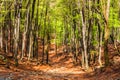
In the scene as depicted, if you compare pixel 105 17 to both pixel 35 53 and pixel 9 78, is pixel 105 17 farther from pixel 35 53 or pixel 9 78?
pixel 35 53

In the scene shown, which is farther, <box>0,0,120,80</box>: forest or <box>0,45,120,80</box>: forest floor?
<box>0,0,120,80</box>: forest

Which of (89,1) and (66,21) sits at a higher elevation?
(89,1)

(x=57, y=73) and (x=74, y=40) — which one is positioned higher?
(x=74, y=40)

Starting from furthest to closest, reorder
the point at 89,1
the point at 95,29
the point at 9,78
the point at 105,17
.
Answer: the point at 95,29 → the point at 89,1 → the point at 105,17 → the point at 9,78

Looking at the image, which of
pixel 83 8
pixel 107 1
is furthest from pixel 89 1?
pixel 107 1

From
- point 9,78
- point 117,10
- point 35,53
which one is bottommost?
point 35,53

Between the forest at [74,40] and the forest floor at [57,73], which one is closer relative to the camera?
the forest floor at [57,73]

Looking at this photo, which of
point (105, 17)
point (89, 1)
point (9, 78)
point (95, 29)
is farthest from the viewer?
point (95, 29)

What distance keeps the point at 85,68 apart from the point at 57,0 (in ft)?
55.2

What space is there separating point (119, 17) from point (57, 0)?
34.6 feet

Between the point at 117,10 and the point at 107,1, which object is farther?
the point at 117,10

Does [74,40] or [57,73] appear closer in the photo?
[57,73]

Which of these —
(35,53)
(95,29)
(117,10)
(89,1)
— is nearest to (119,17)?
(117,10)

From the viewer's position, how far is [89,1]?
90.1 feet
